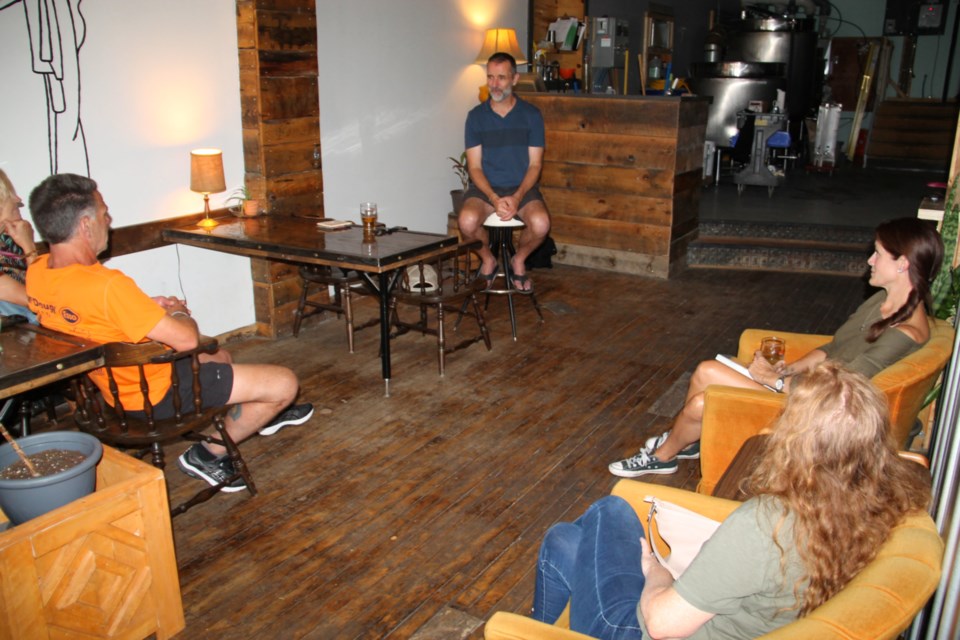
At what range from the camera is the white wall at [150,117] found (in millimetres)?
3686

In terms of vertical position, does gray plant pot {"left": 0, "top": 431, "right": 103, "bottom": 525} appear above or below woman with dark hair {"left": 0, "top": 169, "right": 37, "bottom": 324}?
below

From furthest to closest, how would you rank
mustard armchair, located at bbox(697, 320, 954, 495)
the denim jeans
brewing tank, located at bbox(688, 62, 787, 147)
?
brewing tank, located at bbox(688, 62, 787, 147) < mustard armchair, located at bbox(697, 320, 954, 495) < the denim jeans

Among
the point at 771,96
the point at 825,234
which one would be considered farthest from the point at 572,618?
the point at 771,96

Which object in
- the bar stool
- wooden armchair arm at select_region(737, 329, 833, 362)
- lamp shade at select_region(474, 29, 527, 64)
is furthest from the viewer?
lamp shade at select_region(474, 29, 527, 64)

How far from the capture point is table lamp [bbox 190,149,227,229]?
164 inches

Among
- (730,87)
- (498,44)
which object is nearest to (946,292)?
(498,44)

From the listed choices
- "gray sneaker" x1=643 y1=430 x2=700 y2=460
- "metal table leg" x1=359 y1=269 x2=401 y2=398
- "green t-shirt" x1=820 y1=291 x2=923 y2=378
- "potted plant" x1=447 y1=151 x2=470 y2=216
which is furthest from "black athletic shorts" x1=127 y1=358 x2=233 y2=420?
"potted plant" x1=447 y1=151 x2=470 y2=216

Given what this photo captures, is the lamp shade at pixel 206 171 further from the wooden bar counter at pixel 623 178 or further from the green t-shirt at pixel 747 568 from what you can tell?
the green t-shirt at pixel 747 568

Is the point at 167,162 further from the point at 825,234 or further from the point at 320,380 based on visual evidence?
the point at 825,234

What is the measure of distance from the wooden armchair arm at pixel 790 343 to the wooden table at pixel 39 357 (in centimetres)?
242

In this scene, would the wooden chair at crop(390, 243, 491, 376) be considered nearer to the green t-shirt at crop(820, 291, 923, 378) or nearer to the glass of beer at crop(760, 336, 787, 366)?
the glass of beer at crop(760, 336, 787, 366)

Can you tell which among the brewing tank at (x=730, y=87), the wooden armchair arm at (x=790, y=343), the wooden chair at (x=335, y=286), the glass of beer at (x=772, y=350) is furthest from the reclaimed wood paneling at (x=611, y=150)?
the brewing tank at (x=730, y=87)

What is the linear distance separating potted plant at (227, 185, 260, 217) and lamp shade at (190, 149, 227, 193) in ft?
0.98

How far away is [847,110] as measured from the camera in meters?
11.9
